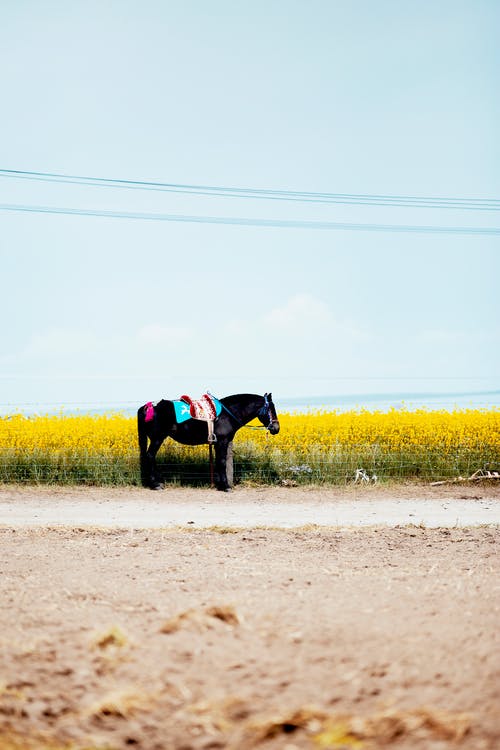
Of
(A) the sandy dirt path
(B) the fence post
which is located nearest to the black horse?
(B) the fence post

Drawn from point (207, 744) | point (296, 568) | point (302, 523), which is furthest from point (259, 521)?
point (207, 744)

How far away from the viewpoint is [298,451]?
57.3 ft

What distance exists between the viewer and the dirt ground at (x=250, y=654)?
4.20m

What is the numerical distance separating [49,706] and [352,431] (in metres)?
13.7

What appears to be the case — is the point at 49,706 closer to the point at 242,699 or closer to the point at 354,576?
the point at 242,699

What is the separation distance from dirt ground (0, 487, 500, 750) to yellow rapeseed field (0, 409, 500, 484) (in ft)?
27.6

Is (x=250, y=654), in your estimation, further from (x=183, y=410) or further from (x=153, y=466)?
(x=153, y=466)

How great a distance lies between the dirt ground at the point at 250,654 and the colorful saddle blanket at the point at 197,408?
722 cm

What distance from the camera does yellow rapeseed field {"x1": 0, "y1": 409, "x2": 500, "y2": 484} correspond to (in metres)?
17.1

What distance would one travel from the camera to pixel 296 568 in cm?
807

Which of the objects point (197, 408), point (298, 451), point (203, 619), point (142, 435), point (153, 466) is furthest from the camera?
Answer: point (298, 451)

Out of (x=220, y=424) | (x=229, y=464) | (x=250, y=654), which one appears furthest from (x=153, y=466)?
(x=250, y=654)

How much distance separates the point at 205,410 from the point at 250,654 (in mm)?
10793

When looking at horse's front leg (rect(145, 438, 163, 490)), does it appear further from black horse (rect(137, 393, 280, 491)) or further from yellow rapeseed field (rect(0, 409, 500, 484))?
yellow rapeseed field (rect(0, 409, 500, 484))
